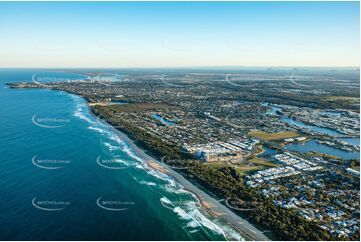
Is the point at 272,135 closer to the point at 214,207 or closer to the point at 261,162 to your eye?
the point at 261,162

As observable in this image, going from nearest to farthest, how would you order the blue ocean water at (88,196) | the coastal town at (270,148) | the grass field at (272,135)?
the blue ocean water at (88,196) < the coastal town at (270,148) < the grass field at (272,135)

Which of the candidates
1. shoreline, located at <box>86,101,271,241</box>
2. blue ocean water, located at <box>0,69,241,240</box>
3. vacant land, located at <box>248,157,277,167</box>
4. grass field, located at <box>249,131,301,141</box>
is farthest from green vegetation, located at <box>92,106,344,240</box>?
grass field, located at <box>249,131,301,141</box>

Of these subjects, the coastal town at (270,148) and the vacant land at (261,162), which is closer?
the coastal town at (270,148)

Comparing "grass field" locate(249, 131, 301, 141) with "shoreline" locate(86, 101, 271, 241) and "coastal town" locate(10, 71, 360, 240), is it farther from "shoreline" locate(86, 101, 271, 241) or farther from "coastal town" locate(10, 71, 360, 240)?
"shoreline" locate(86, 101, 271, 241)

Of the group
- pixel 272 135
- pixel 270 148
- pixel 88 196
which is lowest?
pixel 272 135

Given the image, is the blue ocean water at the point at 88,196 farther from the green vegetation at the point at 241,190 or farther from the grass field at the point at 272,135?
the grass field at the point at 272,135

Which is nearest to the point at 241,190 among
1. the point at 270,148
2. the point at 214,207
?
the point at 214,207

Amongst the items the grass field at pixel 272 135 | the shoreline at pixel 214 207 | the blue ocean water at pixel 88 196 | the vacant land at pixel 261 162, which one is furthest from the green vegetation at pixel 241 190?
the grass field at pixel 272 135

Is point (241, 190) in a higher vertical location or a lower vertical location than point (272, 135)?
higher
